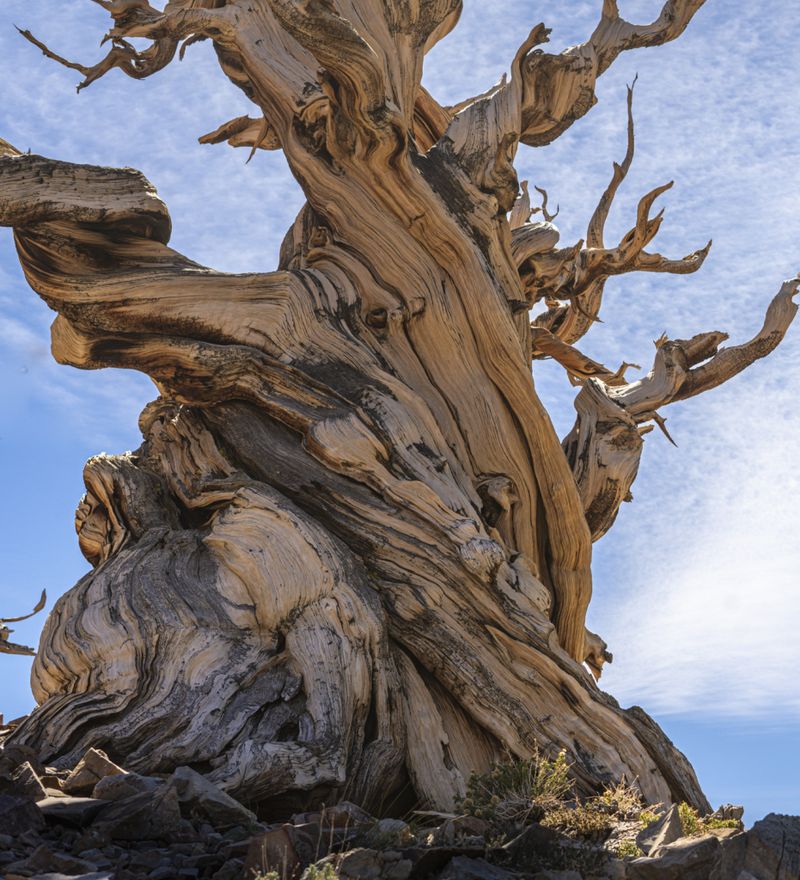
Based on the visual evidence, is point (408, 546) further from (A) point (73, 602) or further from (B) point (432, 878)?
(B) point (432, 878)

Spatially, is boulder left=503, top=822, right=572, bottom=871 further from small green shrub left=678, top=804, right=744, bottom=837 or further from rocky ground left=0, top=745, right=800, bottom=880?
small green shrub left=678, top=804, right=744, bottom=837

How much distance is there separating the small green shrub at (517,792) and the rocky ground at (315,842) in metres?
0.04

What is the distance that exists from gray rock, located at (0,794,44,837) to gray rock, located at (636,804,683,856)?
201 cm

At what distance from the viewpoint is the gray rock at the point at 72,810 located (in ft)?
12.8

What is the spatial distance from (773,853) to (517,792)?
1.26 m

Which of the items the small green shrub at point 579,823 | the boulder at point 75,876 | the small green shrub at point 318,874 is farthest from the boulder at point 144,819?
the small green shrub at point 579,823

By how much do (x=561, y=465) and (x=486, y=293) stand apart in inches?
46.8

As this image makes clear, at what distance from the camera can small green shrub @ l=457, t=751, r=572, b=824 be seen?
4.28 meters

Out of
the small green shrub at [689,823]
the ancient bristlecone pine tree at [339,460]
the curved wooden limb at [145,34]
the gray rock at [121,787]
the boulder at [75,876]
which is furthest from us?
the curved wooden limb at [145,34]

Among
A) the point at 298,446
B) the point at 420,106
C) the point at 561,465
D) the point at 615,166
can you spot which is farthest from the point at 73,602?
the point at 615,166

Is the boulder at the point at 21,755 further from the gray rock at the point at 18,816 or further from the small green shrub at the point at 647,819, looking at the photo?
the small green shrub at the point at 647,819

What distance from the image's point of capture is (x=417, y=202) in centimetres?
707

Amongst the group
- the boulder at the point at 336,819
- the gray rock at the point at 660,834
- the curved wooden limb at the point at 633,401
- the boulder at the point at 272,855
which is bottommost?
the boulder at the point at 272,855

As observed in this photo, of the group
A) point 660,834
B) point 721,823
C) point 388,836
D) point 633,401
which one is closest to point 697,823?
point 721,823
